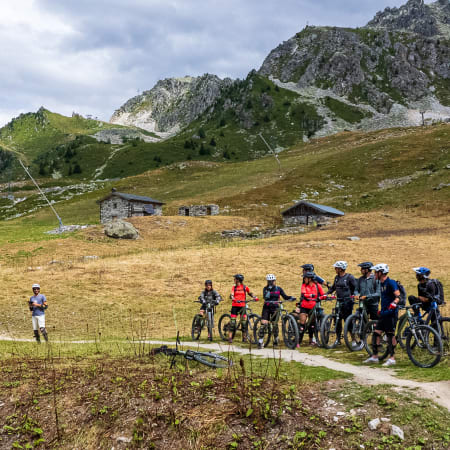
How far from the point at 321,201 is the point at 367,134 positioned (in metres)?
69.0

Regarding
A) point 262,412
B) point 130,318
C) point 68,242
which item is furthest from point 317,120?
point 262,412

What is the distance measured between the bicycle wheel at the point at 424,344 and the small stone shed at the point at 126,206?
227 ft

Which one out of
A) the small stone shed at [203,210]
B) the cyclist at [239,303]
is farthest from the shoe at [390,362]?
the small stone shed at [203,210]

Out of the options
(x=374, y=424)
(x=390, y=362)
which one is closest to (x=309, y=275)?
(x=390, y=362)

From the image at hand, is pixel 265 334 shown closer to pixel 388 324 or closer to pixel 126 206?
pixel 388 324

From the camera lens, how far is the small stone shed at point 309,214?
62812 mm

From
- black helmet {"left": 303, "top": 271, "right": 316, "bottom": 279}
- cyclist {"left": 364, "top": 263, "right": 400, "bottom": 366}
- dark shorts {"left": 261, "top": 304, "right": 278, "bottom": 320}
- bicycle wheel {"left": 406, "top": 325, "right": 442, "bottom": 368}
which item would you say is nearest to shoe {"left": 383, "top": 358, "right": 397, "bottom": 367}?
cyclist {"left": 364, "top": 263, "right": 400, "bottom": 366}

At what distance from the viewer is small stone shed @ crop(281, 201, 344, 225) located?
62.8 meters

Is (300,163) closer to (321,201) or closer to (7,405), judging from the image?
(321,201)

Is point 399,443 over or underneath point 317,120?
underneath

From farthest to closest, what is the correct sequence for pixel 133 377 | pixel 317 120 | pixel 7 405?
pixel 317 120 < pixel 133 377 < pixel 7 405

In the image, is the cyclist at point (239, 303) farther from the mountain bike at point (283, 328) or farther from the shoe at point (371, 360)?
the shoe at point (371, 360)

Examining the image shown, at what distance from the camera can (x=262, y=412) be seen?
7.02m

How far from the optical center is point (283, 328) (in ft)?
46.1
